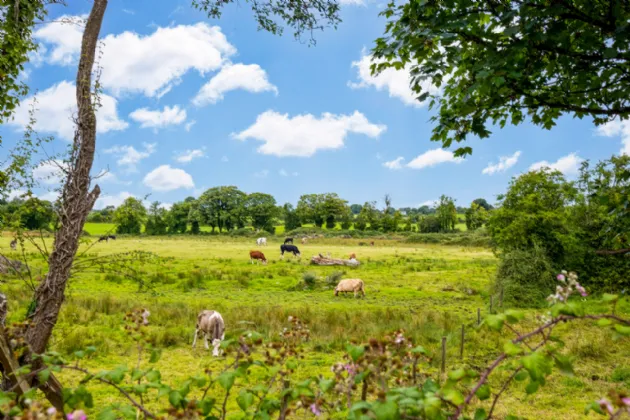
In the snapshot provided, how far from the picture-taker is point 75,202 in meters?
4.64

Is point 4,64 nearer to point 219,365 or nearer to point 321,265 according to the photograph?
point 219,365

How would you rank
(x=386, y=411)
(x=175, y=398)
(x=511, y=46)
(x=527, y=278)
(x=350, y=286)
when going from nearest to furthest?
(x=386, y=411) → (x=175, y=398) → (x=511, y=46) → (x=527, y=278) → (x=350, y=286)

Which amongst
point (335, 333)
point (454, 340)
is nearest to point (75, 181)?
point (335, 333)

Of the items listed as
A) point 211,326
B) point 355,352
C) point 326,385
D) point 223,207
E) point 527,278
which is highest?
point 223,207

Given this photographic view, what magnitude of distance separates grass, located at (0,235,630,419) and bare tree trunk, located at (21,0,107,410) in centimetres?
111

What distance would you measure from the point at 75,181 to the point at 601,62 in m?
6.70

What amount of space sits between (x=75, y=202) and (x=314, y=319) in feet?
33.4

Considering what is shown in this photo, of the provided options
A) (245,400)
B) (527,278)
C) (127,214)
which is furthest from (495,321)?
(527,278)

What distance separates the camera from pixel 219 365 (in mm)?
8891

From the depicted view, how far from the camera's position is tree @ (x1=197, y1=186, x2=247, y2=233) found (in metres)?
112

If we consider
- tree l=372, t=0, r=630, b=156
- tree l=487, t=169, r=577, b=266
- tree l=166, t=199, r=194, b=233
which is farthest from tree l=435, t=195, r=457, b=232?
tree l=372, t=0, r=630, b=156

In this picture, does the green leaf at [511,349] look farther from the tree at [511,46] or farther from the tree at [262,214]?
the tree at [262,214]

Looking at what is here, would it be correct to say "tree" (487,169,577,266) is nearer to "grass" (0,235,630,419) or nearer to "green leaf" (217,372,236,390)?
"grass" (0,235,630,419)

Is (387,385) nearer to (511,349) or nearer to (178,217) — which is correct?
(511,349)
